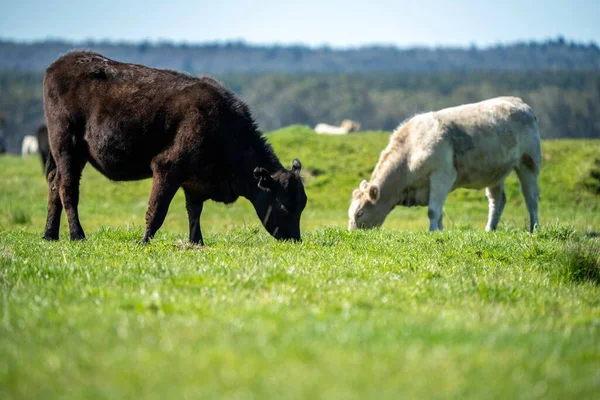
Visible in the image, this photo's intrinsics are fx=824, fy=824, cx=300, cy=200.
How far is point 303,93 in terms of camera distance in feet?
560

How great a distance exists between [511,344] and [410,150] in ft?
40.7

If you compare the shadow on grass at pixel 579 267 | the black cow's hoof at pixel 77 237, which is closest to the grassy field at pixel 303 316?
the shadow on grass at pixel 579 267

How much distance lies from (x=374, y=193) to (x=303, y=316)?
11847 millimetres

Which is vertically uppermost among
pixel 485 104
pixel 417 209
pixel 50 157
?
pixel 485 104

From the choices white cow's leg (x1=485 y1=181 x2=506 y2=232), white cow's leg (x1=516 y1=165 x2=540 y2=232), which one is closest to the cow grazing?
white cow's leg (x1=485 y1=181 x2=506 y2=232)

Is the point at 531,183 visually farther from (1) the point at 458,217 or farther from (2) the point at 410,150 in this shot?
(1) the point at 458,217

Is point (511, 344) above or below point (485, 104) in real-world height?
below

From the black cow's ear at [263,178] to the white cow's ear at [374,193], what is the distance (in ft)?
19.0

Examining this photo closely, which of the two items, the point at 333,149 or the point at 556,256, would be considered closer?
the point at 556,256

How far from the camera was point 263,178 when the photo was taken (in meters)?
13.1

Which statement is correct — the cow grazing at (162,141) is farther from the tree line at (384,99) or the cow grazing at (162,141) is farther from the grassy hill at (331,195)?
the tree line at (384,99)

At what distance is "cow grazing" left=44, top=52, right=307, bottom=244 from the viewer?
505 inches

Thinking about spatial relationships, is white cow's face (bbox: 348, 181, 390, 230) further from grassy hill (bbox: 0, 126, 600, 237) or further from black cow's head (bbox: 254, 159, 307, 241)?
black cow's head (bbox: 254, 159, 307, 241)

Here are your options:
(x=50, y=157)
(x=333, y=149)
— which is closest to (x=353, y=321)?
(x=50, y=157)
